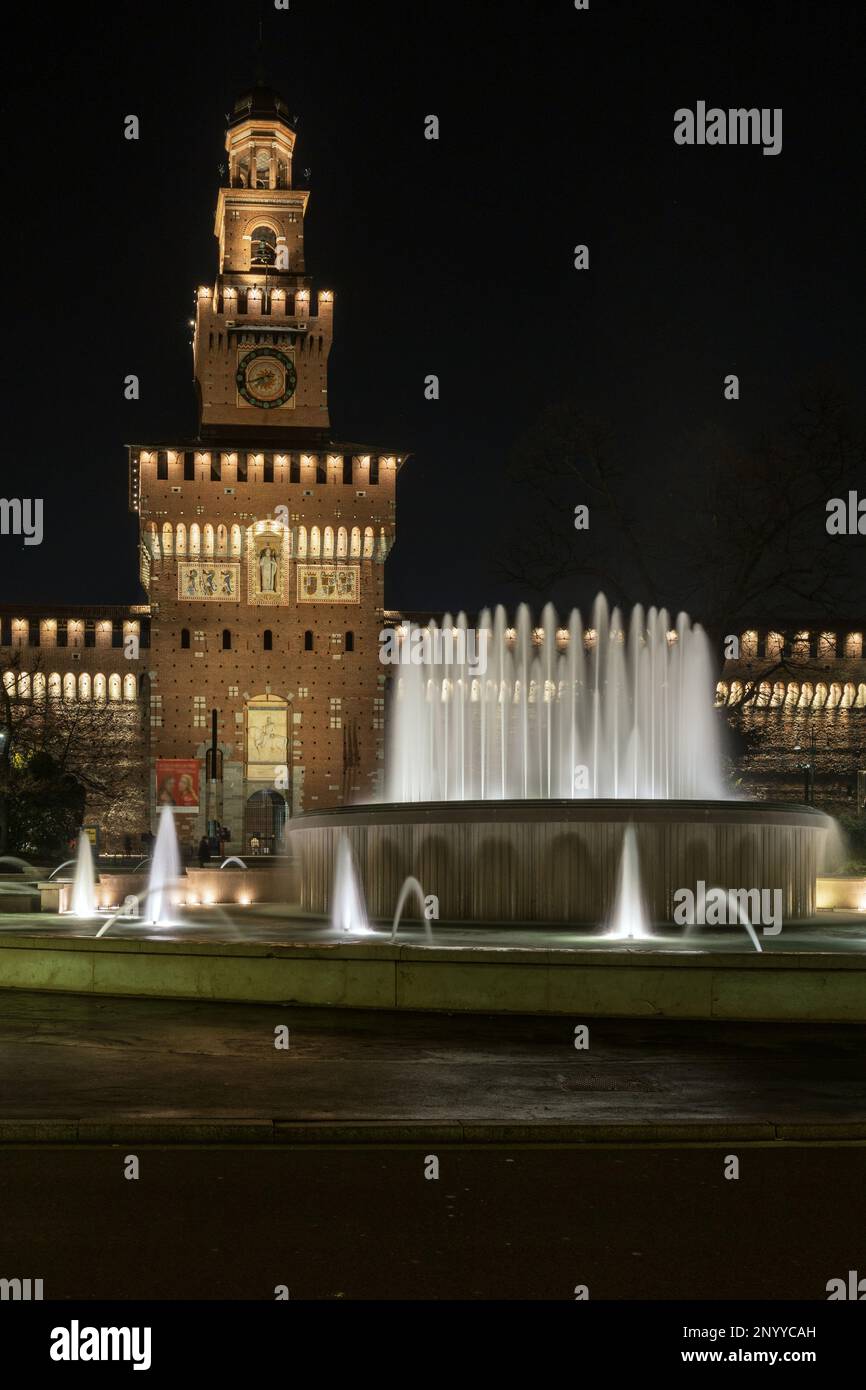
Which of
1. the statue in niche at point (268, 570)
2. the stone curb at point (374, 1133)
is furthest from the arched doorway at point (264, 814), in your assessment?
the stone curb at point (374, 1133)

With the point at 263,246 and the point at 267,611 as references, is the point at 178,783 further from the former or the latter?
the point at 263,246

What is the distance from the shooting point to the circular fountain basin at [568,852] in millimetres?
15023

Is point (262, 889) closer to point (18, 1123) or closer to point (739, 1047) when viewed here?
point (739, 1047)

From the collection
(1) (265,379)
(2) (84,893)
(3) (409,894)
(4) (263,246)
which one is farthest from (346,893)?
(4) (263,246)

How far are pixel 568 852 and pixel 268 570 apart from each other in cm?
4794

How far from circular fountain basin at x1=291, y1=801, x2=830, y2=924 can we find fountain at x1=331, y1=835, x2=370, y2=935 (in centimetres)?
27

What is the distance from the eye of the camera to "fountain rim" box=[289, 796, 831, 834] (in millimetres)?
15016

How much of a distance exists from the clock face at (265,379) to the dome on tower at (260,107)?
39.5 ft

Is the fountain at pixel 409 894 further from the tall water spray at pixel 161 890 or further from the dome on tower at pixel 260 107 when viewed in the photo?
the dome on tower at pixel 260 107

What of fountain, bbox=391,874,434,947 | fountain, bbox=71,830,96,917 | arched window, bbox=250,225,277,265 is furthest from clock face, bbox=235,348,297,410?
fountain, bbox=391,874,434,947

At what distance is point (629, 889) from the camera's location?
49.2 feet

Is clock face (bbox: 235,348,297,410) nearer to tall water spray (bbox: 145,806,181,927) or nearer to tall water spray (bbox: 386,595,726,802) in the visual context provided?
tall water spray (bbox: 145,806,181,927)

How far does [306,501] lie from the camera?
62.5 m
